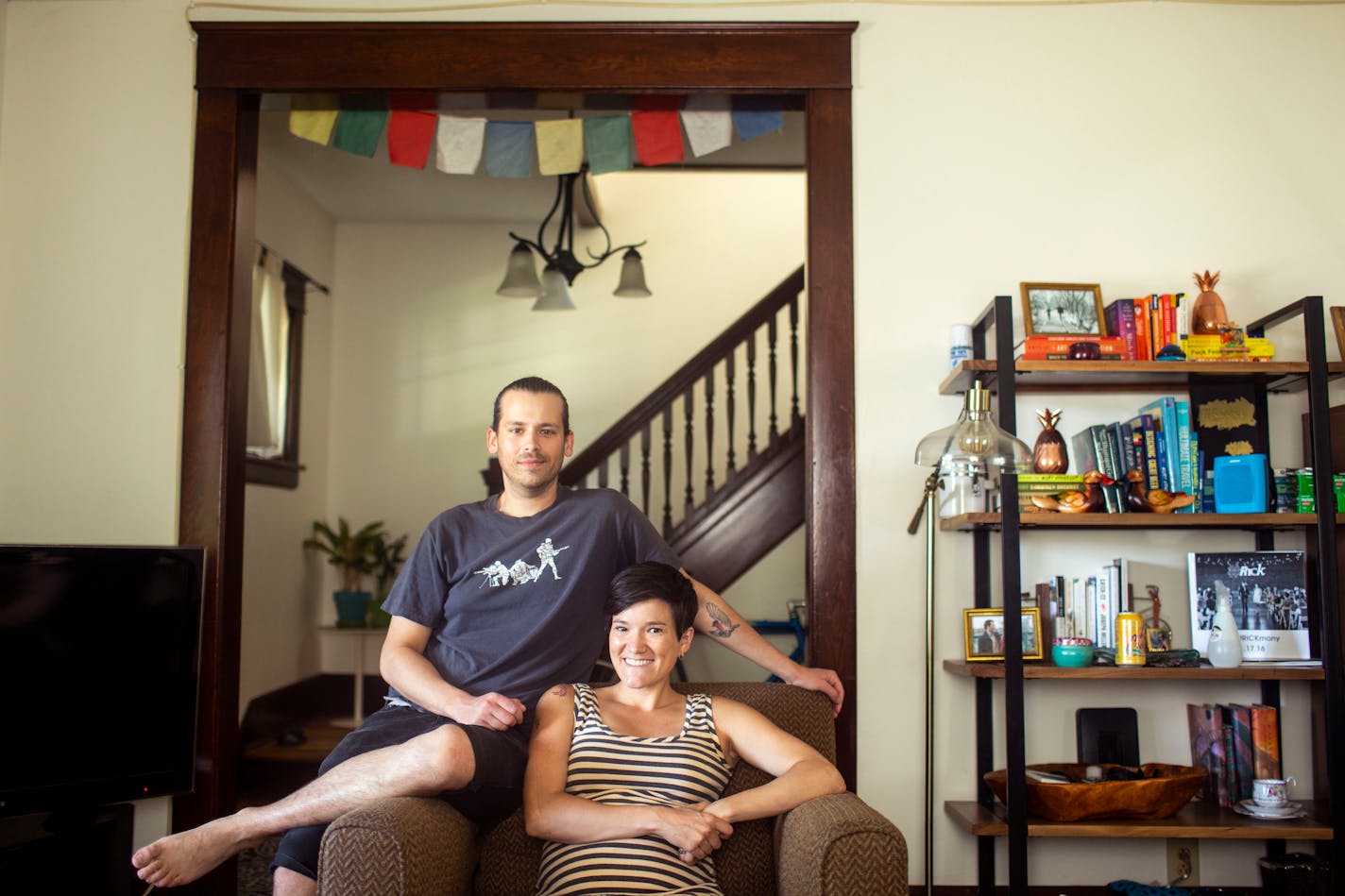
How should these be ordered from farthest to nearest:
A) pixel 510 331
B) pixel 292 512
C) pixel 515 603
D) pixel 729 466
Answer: pixel 510 331 < pixel 292 512 < pixel 729 466 < pixel 515 603

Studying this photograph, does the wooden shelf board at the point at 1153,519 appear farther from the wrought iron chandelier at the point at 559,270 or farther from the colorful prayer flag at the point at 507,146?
the wrought iron chandelier at the point at 559,270

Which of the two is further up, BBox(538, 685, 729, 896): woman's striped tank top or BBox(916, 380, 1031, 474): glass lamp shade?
BBox(916, 380, 1031, 474): glass lamp shade

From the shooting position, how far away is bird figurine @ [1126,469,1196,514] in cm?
308

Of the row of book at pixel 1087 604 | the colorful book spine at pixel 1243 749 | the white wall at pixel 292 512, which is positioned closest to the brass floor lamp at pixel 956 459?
the row of book at pixel 1087 604

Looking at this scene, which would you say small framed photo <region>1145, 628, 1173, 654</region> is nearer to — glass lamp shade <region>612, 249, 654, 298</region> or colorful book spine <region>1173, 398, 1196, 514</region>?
colorful book spine <region>1173, 398, 1196, 514</region>

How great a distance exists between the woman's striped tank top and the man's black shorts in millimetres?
160

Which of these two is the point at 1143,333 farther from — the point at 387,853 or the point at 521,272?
the point at 521,272

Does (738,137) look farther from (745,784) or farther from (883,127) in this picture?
(745,784)

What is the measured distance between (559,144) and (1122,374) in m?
1.96

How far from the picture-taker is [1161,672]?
295cm

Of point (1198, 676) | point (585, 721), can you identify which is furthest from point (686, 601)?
point (1198, 676)

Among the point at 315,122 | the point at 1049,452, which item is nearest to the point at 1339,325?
the point at 1049,452

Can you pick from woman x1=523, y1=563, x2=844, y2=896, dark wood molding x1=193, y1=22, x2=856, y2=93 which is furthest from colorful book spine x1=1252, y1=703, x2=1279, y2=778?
dark wood molding x1=193, y1=22, x2=856, y2=93

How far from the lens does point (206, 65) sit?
3.45 meters
